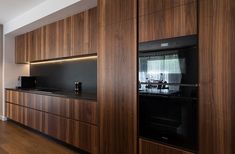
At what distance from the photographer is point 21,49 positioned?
5.28 meters

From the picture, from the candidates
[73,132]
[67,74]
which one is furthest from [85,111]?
[67,74]

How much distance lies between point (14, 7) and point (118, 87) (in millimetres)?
3123

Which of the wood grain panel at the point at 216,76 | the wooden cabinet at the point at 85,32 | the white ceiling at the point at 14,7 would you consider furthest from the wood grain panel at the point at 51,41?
the wood grain panel at the point at 216,76

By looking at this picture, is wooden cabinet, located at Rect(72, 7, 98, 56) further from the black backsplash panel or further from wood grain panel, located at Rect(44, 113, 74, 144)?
wood grain panel, located at Rect(44, 113, 74, 144)

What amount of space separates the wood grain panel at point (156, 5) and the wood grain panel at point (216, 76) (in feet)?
0.74

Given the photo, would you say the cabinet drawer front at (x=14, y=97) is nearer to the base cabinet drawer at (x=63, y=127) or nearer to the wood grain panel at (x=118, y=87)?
the base cabinet drawer at (x=63, y=127)

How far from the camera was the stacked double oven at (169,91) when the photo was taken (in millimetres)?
1751

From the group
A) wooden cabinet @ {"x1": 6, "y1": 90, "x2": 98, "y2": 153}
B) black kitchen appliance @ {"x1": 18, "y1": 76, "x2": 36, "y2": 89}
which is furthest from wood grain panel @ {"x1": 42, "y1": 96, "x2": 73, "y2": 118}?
black kitchen appliance @ {"x1": 18, "y1": 76, "x2": 36, "y2": 89}

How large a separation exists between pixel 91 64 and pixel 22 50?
8.31 feet

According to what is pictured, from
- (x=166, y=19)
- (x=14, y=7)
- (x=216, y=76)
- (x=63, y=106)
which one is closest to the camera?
(x=216, y=76)

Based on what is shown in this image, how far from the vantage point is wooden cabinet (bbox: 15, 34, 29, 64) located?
16.7ft

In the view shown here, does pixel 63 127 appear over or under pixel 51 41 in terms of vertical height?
under

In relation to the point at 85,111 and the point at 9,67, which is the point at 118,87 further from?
the point at 9,67

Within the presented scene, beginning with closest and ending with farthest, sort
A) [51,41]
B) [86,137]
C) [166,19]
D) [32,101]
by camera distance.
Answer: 1. [166,19]
2. [86,137]
3. [51,41]
4. [32,101]
